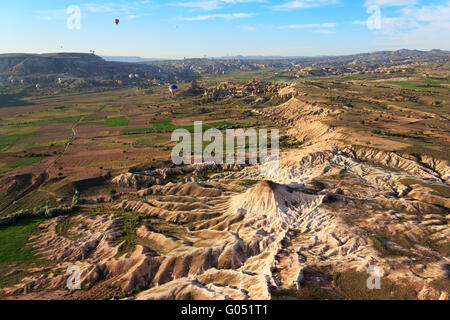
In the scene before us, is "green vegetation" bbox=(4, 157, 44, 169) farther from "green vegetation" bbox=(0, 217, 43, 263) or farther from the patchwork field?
"green vegetation" bbox=(0, 217, 43, 263)

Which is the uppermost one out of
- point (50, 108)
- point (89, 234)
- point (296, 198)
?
point (50, 108)

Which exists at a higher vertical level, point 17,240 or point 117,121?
point 117,121

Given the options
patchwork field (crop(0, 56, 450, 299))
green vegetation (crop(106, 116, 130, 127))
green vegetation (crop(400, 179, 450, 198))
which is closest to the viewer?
patchwork field (crop(0, 56, 450, 299))

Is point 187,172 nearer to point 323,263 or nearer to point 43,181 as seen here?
point 43,181

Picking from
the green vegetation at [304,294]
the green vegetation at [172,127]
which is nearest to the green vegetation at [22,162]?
the green vegetation at [172,127]

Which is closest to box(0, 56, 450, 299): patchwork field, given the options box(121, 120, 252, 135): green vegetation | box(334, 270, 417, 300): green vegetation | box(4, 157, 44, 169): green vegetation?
box(334, 270, 417, 300): green vegetation

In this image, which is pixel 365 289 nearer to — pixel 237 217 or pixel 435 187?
pixel 237 217

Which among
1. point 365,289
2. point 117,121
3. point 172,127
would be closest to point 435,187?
point 365,289
